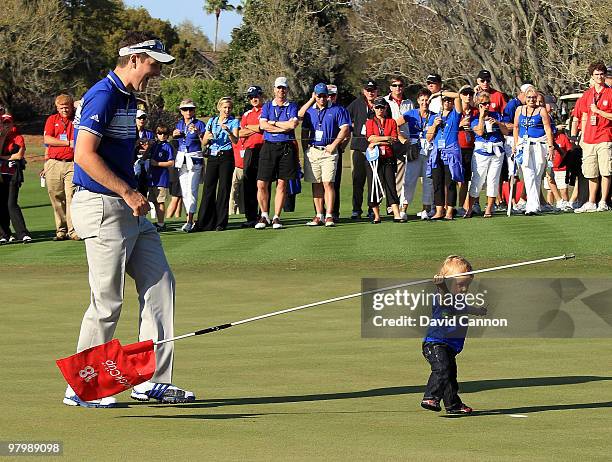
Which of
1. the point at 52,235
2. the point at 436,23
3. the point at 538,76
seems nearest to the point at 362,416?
the point at 52,235

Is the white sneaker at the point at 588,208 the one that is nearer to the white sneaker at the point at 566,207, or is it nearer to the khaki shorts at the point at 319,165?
the white sneaker at the point at 566,207

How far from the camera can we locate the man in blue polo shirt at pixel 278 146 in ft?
68.8

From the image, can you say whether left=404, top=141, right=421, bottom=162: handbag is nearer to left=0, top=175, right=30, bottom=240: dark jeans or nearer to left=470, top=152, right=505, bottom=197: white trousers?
left=470, top=152, right=505, bottom=197: white trousers

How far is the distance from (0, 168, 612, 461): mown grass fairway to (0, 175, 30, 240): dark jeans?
300 cm

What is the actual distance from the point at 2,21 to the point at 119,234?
66401 millimetres

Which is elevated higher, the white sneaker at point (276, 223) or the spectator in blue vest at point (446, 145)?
the spectator in blue vest at point (446, 145)

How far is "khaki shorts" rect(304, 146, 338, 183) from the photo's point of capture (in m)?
21.3

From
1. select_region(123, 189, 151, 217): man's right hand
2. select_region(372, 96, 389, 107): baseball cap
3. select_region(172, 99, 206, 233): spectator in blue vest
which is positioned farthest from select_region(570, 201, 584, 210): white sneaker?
select_region(123, 189, 151, 217): man's right hand

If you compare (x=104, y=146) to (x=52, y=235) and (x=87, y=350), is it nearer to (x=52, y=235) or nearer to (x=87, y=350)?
(x=87, y=350)

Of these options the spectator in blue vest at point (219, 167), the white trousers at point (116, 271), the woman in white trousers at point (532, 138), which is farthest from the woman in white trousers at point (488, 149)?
the white trousers at point (116, 271)

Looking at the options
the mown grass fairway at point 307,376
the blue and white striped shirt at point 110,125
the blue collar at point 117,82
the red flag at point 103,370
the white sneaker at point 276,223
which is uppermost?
the blue collar at point 117,82

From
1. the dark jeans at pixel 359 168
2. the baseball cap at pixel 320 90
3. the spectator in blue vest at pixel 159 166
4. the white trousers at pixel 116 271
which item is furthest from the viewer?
the dark jeans at pixel 359 168

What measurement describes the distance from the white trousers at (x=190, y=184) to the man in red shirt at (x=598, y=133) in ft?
21.3

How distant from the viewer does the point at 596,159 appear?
21.5 metres
